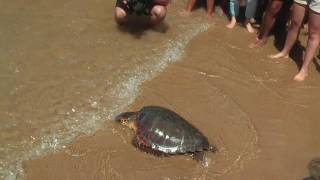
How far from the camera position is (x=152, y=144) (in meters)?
5.46

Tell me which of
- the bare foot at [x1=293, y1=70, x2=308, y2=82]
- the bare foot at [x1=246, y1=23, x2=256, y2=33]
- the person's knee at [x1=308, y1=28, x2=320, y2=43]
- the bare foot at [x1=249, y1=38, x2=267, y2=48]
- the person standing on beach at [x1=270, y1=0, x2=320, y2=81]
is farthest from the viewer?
the bare foot at [x1=246, y1=23, x2=256, y2=33]

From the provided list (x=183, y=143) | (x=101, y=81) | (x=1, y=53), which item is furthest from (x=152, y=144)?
(x=1, y=53)

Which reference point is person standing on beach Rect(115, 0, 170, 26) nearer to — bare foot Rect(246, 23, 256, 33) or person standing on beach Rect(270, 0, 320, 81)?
bare foot Rect(246, 23, 256, 33)

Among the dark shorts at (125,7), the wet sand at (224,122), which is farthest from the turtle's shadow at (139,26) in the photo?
the wet sand at (224,122)

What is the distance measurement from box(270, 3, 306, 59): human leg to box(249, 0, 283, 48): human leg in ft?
1.07

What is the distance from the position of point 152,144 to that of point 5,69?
7.61 ft

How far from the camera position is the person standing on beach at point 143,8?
7.60m

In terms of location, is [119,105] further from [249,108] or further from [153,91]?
[249,108]

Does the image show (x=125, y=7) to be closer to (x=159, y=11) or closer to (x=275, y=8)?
(x=159, y=11)

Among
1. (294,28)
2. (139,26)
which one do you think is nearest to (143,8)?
(139,26)

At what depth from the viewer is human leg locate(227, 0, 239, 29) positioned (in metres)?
8.12

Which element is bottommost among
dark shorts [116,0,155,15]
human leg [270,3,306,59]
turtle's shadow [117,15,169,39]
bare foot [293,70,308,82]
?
turtle's shadow [117,15,169,39]

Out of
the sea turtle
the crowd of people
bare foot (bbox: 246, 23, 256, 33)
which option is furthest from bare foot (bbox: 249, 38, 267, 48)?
the sea turtle

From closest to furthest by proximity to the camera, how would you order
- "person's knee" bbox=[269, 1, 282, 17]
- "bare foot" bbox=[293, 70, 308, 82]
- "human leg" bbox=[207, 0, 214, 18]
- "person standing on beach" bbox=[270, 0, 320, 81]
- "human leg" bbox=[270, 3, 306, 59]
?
1. "person standing on beach" bbox=[270, 0, 320, 81]
2. "human leg" bbox=[270, 3, 306, 59]
3. "bare foot" bbox=[293, 70, 308, 82]
4. "person's knee" bbox=[269, 1, 282, 17]
5. "human leg" bbox=[207, 0, 214, 18]
